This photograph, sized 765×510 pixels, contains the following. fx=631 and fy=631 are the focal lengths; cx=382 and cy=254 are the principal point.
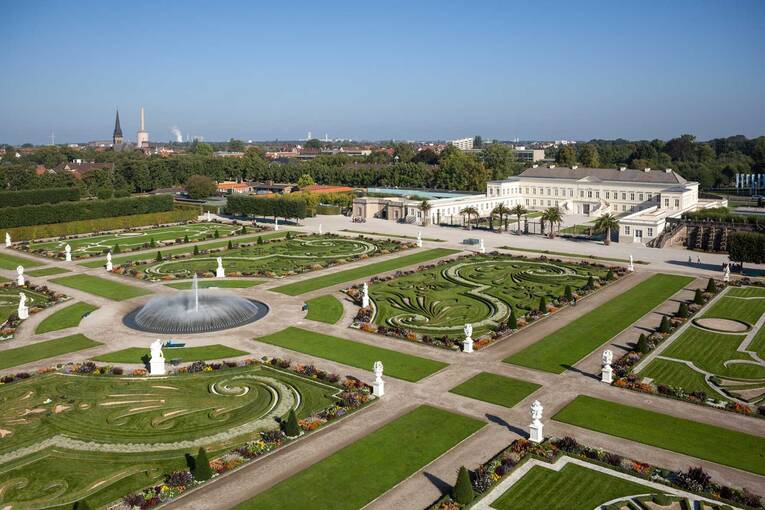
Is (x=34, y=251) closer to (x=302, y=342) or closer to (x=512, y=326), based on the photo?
(x=302, y=342)

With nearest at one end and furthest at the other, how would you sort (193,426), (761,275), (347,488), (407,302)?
(347,488), (193,426), (407,302), (761,275)

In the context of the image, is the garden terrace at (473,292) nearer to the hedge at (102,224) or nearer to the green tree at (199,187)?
the hedge at (102,224)

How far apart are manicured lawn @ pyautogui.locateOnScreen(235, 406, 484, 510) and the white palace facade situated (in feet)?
250

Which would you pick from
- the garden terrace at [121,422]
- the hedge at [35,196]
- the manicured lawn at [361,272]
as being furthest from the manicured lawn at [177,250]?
the garden terrace at [121,422]

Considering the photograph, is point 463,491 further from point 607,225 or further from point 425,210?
point 425,210

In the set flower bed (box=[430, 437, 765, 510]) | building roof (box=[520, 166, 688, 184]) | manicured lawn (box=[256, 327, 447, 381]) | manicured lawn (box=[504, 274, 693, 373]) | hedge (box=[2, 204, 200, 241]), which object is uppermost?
building roof (box=[520, 166, 688, 184])

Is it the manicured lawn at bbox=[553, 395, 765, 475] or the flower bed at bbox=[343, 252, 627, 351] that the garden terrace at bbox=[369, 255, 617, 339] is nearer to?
the flower bed at bbox=[343, 252, 627, 351]

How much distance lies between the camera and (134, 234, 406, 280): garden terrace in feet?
225

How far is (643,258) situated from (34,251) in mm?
76120

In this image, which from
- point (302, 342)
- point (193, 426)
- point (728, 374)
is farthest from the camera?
point (302, 342)

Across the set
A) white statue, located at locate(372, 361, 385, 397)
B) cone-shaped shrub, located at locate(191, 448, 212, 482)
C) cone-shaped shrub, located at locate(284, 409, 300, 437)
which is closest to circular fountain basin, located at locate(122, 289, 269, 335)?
white statue, located at locate(372, 361, 385, 397)

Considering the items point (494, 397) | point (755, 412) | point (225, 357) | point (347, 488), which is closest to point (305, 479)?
point (347, 488)

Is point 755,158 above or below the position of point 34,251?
above

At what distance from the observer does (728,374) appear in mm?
37469
